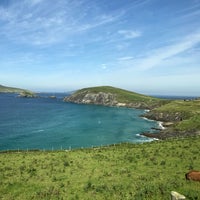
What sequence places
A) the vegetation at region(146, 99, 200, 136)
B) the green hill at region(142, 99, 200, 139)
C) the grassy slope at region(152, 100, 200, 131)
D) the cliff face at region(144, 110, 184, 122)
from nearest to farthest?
1. the green hill at region(142, 99, 200, 139)
2. the vegetation at region(146, 99, 200, 136)
3. the grassy slope at region(152, 100, 200, 131)
4. the cliff face at region(144, 110, 184, 122)

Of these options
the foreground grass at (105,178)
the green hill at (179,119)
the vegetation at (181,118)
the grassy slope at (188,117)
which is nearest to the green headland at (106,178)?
the foreground grass at (105,178)

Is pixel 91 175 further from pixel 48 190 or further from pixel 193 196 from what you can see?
pixel 193 196

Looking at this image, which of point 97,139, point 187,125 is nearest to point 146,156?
point 97,139

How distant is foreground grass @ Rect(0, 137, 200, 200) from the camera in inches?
886

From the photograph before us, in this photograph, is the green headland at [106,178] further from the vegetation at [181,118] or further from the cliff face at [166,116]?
the cliff face at [166,116]

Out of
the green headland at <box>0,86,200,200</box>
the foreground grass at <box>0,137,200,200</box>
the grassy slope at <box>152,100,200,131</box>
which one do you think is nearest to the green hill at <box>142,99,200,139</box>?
the grassy slope at <box>152,100,200,131</box>

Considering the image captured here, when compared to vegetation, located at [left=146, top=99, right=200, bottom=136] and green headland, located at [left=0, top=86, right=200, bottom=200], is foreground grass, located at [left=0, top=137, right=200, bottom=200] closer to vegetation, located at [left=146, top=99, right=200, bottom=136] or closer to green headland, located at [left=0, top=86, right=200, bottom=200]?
green headland, located at [left=0, top=86, right=200, bottom=200]

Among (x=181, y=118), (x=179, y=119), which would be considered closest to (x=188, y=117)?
(x=181, y=118)

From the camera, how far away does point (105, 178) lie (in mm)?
28750

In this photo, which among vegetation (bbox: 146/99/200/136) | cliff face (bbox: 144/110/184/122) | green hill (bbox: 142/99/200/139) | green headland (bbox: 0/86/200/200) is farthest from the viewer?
cliff face (bbox: 144/110/184/122)

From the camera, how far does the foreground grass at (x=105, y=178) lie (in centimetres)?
2252

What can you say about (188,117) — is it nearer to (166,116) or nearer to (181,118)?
(181,118)

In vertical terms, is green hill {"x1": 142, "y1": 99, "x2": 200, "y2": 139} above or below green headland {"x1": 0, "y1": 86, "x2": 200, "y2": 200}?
below

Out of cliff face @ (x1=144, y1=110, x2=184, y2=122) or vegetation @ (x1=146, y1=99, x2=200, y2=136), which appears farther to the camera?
cliff face @ (x1=144, y1=110, x2=184, y2=122)
